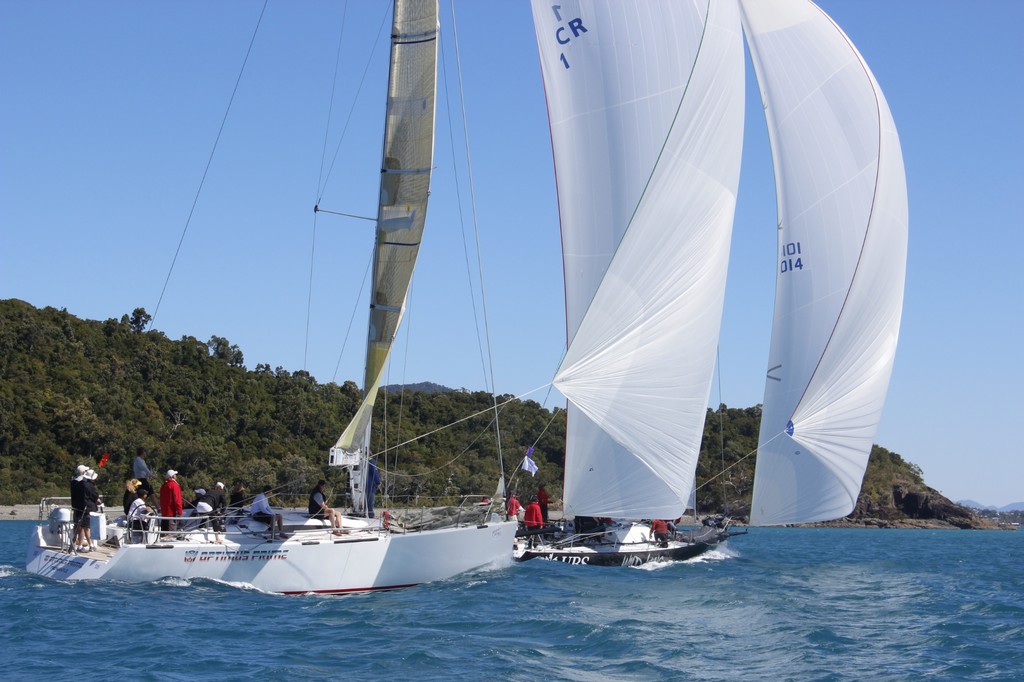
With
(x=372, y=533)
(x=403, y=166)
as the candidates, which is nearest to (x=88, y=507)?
(x=372, y=533)

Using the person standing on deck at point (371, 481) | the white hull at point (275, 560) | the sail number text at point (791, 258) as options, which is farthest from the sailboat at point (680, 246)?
the person standing on deck at point (371, 481)

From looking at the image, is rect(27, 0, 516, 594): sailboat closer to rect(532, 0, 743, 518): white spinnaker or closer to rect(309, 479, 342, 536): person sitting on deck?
Answer: rect(309, 479, 342, 536): person sitting on deck

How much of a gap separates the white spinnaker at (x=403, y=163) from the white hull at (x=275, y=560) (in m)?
2.38

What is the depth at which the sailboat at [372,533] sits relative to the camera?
18.5 metres

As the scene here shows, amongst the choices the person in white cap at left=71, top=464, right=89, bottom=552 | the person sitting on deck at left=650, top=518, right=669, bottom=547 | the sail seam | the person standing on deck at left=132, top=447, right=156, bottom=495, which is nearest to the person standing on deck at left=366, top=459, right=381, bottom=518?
the person standing on deck at left=132, top=447, right=156, bottom=495

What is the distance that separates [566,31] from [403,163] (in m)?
3.92

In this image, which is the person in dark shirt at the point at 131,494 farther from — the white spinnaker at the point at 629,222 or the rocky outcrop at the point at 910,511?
the rocky outcrop at the point at 910,511

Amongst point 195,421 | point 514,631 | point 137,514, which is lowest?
point 514,631

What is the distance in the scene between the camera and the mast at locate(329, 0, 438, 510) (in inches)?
830

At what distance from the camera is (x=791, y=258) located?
Result: 86.3 feet

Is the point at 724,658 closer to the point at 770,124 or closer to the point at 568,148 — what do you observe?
the point at 568,148

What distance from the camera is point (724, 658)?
1490cm

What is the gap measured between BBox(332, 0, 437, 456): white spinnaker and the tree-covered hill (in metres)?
22.1

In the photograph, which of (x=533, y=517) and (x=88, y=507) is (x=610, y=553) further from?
Answer: (x=88, y=507)
